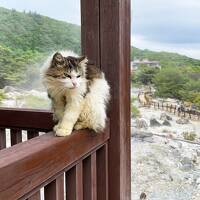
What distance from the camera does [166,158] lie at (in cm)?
181

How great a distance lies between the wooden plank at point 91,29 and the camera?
173 cm

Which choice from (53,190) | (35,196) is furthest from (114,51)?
(35,196)

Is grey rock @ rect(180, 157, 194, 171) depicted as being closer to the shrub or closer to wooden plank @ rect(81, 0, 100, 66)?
the shrub

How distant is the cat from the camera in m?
1.39

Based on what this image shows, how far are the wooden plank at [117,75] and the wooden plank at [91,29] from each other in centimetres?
3

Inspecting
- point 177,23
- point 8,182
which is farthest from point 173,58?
point 8,182

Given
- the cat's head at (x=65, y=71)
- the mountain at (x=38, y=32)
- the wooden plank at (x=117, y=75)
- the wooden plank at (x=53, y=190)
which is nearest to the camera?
the wooden plank at (x=53, y=190)

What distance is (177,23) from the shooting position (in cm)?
172

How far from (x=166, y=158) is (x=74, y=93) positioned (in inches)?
26.5

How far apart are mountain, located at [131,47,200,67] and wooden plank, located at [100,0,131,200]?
8 centimetres

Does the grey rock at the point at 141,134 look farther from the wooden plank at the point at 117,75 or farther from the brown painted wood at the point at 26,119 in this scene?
the brown painted wood at the point at 26,119

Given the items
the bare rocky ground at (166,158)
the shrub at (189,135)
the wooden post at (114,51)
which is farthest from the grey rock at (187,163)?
the wooden post at (114,51)

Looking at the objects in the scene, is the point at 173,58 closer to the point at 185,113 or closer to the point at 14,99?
the point at 185,113

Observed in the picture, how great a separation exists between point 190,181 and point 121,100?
21.5 inches
